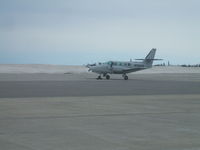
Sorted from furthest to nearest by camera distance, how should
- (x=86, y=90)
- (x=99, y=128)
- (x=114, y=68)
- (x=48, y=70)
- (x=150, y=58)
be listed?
(x=48, y=70) → (x=150, y=58) → (x=114, y=68) → (x=86, y=90) → (x=99, y=128)

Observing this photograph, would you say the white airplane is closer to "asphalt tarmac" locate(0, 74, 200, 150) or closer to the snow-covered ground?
"asphalt tarmac" locate(0, 74, 200, 150)

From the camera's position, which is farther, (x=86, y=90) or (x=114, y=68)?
(x=114, y=68)

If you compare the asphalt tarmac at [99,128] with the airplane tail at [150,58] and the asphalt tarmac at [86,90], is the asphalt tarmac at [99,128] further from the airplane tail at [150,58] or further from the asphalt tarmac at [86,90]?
the airplane tail at [150,58]

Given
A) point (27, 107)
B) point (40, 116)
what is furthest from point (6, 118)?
point (27, 107)

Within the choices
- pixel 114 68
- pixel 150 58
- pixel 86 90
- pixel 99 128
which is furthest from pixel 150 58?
pixel 99 128

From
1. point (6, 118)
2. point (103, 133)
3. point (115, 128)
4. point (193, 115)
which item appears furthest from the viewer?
point (193, 115)

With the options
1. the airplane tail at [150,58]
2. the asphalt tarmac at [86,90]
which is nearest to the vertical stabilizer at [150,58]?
the airplane tail at [150,58]

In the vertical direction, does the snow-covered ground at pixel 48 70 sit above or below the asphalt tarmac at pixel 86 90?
above

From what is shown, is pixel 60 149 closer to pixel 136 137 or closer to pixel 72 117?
pixel 136 137

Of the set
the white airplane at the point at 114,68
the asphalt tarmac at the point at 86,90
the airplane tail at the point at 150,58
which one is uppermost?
the airplane tail at the point at 150,58

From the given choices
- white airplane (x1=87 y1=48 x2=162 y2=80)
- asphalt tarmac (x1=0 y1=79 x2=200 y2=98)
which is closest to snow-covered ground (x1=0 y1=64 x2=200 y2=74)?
white airplane (x1=87 y1=48 x2=162 y2=80)

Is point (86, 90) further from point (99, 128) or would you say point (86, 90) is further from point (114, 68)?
point (114, 68)

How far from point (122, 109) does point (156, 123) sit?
398cm

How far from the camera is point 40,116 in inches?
565
